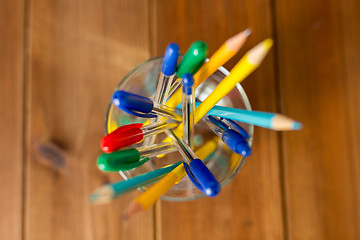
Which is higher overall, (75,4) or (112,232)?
(75,4)

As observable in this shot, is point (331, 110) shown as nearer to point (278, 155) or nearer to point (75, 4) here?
point (278, 155)

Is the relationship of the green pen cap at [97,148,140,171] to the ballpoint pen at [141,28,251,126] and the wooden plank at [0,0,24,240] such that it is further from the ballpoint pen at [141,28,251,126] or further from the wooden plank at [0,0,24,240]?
the wooden plank at [0,0,24,240]

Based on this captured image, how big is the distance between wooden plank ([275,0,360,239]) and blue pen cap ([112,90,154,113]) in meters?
0.13

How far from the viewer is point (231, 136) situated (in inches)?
7.2

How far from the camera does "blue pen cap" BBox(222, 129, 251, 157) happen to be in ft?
0.55

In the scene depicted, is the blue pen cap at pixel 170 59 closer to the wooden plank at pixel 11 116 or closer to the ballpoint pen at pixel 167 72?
the ballpoint pen at pixel 167 72

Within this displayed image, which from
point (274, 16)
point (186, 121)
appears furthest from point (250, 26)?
point (186, 121)

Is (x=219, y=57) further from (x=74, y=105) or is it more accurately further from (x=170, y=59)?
(x=74, y=105)

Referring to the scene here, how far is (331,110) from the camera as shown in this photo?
259 millimetres

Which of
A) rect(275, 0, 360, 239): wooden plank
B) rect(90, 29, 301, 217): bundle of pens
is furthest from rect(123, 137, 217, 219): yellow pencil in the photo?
rect(275, 0, 360, 239): wooden plank

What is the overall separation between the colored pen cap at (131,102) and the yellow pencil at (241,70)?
1.1 inches

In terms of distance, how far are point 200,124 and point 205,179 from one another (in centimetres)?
9

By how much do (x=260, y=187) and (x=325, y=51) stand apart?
4.6 inches

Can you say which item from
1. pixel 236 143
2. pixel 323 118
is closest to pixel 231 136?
pixel 236 143
